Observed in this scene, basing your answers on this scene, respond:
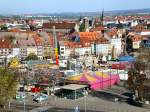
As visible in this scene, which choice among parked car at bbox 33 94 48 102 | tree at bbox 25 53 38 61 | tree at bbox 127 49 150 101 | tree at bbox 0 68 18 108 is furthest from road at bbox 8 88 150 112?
tree at bbox 25 53 38 61

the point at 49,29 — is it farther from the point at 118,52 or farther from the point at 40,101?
the point at 40,101

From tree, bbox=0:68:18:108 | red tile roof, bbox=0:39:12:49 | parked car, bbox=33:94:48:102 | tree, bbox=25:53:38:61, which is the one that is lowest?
tree, bbox=25:53:38:61

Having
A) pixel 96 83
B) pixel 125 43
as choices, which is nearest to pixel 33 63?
pixel 96 83

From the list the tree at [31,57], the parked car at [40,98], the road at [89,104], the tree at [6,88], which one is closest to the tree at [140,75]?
the road at [89,104]

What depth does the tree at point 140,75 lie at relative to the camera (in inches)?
1191

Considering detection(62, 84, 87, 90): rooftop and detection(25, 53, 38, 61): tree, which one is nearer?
detection(62, 84, 87, 90): rooftop

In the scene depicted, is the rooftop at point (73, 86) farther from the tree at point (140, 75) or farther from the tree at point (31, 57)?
the tree at point (31, 57)

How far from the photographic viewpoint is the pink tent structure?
114 feet

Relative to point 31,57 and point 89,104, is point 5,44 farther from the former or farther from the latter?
point 89,104

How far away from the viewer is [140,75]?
30.4 m

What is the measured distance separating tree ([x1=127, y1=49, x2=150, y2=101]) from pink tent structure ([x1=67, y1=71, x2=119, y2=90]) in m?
4.70

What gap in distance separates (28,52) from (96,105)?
29969 mm

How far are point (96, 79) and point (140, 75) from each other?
593 cm

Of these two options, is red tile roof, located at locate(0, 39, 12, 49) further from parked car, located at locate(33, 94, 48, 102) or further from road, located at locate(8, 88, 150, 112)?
parked car, located at locate(33, 94, 48, 102)
